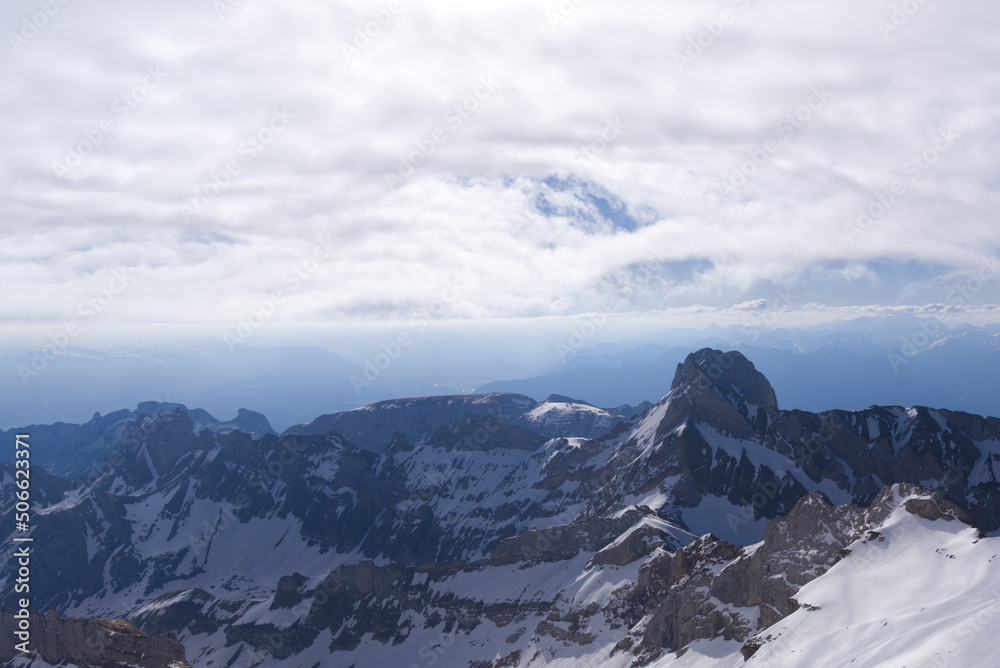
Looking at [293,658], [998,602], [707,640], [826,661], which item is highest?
[998,602]

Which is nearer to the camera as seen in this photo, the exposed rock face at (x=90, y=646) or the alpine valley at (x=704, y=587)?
the alpine valley at (x=704, y=587)

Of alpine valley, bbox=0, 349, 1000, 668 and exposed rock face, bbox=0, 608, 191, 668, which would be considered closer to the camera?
alpine valley, bbox=0, 349, 1000, 668

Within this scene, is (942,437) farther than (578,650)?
Yes

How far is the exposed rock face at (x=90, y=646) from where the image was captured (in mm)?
90938

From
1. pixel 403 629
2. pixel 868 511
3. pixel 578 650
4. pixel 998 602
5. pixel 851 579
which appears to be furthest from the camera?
pixel 403 629

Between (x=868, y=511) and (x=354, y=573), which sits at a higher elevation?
(x=868, y=511)

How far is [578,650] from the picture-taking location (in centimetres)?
12269

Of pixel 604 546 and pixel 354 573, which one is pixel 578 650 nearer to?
pixel 604 546

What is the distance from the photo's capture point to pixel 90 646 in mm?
91625

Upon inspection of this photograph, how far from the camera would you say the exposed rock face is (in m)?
90.9

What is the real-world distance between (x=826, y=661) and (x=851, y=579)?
69.1 feet

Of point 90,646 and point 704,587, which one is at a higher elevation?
point 90,646

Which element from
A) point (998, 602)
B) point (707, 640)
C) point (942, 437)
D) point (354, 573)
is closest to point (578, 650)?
point (707, 640)

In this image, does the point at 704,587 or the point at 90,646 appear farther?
the point at 704,587
